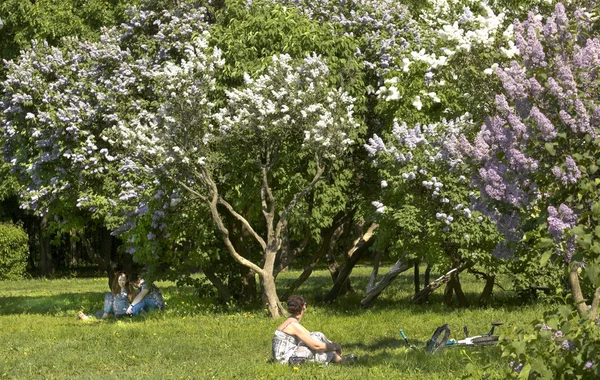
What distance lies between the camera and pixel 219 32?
1930 cm

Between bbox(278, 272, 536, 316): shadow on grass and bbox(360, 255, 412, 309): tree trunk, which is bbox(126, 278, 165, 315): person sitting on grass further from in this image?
bbox(360, 255, 412, 309): tree trunk

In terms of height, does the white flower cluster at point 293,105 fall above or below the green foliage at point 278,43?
below

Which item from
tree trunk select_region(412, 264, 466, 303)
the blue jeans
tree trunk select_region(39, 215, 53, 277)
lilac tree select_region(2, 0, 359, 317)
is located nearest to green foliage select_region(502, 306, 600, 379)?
lilac tree select_region(2, 0, 359, 317)

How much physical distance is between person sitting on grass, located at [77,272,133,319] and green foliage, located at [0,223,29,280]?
17230mm

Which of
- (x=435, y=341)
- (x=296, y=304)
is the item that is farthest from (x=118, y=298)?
(x=435, y=341)

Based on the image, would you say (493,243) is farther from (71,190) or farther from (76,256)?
(76,256)

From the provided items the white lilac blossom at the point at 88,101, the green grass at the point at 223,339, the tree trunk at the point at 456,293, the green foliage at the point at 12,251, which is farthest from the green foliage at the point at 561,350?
the green foliage at the point at 12,251

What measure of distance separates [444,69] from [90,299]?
15.9m

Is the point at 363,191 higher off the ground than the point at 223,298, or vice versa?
the point at 363,191

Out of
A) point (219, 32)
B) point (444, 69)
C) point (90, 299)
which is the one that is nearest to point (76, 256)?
point (90, 299)

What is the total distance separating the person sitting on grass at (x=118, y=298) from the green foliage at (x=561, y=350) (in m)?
14.5

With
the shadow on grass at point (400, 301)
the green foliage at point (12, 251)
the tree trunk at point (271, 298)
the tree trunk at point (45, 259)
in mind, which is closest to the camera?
the tree trunk at point (271, 298)

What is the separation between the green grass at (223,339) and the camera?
36.8 ft

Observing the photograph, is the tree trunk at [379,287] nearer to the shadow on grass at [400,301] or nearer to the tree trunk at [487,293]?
the shadow on grass at [400,301]
